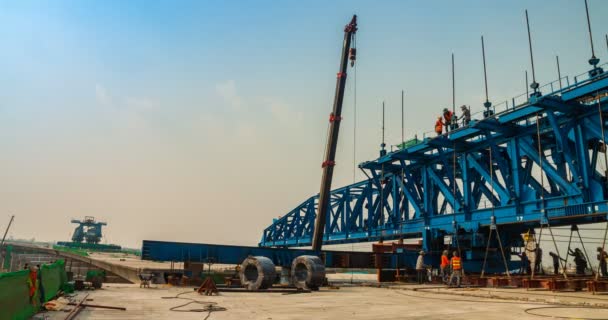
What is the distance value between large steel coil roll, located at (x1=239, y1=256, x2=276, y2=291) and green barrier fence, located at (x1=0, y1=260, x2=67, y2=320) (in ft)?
25.4

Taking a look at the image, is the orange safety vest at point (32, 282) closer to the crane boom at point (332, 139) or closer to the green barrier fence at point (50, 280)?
the green barrier fence at point (50, 280)

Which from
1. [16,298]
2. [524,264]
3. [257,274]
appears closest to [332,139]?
[257,274]

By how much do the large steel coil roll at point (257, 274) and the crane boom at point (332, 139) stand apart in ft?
29.3

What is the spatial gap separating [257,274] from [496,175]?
15.7m

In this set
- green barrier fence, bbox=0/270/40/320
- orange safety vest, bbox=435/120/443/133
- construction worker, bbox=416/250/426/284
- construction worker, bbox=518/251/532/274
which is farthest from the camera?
orange safety vest, bbox=435/120/443/133

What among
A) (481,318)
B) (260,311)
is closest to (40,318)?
(260,311)

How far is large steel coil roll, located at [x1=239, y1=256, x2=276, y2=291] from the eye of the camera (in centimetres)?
1788

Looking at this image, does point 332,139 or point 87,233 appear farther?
point 87,233

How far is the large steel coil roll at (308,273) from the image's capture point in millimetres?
18391

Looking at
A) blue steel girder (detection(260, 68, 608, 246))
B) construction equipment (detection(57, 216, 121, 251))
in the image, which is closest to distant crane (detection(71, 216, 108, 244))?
construction equipment (detection(57, 216, 121, 251))

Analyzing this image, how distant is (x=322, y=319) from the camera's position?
8.73 meters

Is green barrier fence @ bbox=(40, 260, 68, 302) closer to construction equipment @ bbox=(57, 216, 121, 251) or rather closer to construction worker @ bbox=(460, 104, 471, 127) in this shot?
construction worker @ bbox=(460, 104, 471, 127)

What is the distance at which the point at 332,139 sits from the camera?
28750 mm

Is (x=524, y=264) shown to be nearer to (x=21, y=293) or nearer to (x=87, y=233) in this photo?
(x=21, y=293)
